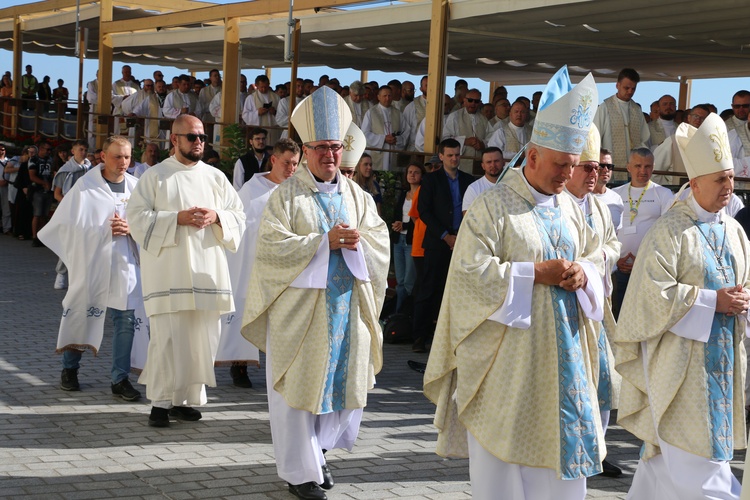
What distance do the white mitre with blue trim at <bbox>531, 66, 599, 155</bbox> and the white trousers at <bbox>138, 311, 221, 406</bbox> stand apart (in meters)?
3.43

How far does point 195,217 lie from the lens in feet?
24.5

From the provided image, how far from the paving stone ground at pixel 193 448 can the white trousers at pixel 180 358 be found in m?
0.24

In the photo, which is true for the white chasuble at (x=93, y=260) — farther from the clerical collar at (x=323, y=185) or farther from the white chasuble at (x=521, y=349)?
the white chasuble at (x=521, y=349)

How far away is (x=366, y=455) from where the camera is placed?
275 inches

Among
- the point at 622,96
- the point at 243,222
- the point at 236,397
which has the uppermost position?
the point at 622,96

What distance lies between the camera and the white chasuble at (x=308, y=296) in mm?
6137

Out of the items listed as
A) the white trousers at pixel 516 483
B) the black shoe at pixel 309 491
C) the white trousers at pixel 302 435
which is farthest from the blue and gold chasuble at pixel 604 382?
the black shoe at pixel 309 491

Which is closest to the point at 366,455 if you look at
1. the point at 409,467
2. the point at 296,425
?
the point at 409,467

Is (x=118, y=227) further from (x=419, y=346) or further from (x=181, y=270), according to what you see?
(x=419, y=346)

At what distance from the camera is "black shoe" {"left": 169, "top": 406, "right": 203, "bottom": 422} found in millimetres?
7754

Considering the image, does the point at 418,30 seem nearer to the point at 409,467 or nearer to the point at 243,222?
the point at 243,222

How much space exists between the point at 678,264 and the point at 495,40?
451 inches

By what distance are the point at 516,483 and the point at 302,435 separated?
61.8 inches

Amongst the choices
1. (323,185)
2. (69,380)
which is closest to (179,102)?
(69,380)
